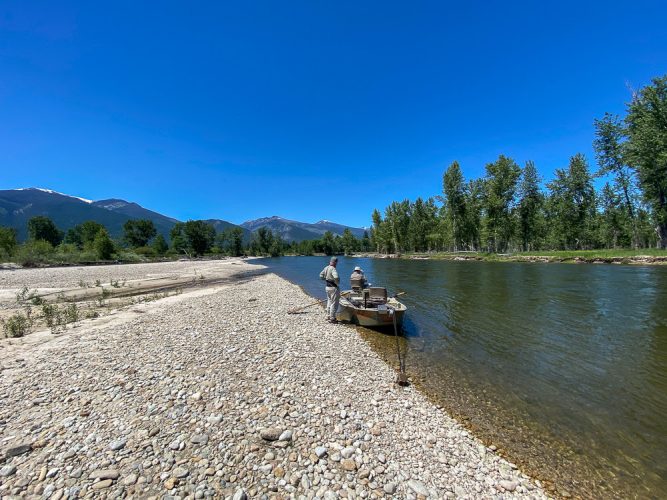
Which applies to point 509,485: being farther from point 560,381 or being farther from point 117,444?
point 117,444

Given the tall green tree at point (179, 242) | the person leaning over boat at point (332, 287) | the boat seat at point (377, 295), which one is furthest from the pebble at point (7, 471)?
the tall green tree at point (179, 242)

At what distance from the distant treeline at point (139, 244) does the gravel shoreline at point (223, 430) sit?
216ft

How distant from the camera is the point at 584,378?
342 inches

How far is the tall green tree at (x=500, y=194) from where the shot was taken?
220 feet

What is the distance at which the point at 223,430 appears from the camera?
5.33 m

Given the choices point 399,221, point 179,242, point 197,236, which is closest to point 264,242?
point 197,236

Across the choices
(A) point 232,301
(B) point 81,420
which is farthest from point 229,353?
(A) point 232,301

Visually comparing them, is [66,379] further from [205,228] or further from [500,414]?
[205,228]

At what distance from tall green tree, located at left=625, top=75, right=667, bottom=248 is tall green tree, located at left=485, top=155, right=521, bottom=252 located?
73.3 feet

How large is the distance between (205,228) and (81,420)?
155311 mm

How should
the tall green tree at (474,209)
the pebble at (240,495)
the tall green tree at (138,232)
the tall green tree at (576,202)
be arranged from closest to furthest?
the pebble at (240,495), the tall green tree at (576,202), the tall green tree at (474,209), the tall green tree at (138,232)

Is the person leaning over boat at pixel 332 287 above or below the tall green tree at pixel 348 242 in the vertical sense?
below

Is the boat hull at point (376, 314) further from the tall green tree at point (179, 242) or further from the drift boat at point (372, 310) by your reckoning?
the tall green tree at point (179, 242)

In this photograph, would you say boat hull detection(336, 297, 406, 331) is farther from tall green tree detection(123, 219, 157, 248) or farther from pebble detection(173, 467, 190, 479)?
tall green tree detection(123, 219, 157, 248)
